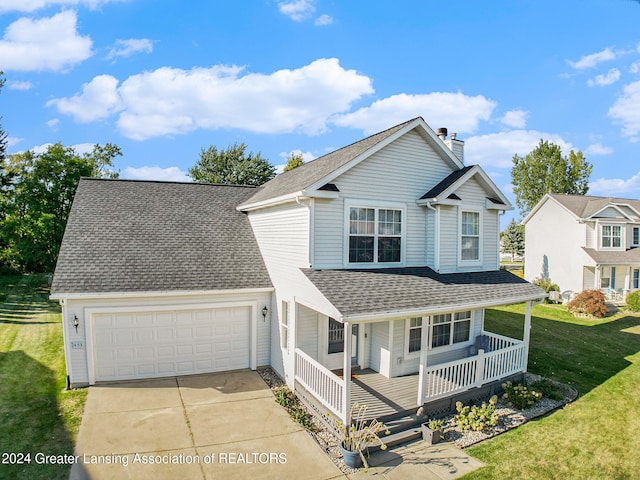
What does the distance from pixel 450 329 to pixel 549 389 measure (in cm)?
322

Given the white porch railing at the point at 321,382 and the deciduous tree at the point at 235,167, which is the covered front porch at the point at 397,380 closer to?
the white porch railing at the point at 321,382

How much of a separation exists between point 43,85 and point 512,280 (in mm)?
19572

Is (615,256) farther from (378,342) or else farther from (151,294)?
(151,294)

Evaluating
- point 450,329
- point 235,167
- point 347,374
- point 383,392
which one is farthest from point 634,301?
point 235,167

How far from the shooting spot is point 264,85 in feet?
53.4

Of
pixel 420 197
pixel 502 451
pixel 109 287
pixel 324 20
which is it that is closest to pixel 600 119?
pixel 420 197

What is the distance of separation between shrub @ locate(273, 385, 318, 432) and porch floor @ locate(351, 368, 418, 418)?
3.90ft

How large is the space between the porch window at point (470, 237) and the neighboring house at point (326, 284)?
0.06 m

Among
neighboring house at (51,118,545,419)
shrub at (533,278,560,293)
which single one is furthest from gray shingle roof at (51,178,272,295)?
shrub at (533,278,560,293)

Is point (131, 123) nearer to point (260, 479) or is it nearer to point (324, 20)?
point (324, 20)

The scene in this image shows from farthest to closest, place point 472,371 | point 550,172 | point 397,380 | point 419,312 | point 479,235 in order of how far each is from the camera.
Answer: point 550,172 < point 479,235 < point 397,380 < point 472,371 < point 419,312

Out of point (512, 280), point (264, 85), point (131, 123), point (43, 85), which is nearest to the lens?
point (512, 280)

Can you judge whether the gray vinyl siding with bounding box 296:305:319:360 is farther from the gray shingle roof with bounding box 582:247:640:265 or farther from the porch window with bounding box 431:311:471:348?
the gray shingle roof with bounding box 582:247:640:265

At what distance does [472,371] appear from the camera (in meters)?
10.6
